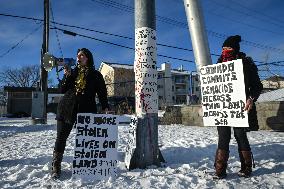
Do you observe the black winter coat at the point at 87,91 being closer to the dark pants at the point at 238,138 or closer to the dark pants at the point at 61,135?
the dark pants at the point at 61,135

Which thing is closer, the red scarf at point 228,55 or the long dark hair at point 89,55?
the red scarf at point 228,55

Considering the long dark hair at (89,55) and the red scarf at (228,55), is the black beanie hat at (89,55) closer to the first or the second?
the long dark hair at (89,55)

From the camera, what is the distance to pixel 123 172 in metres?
4.36

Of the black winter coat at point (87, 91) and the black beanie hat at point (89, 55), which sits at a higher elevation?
the black beanie hat at point (89, 55)

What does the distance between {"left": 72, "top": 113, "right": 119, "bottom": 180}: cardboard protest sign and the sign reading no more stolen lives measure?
134 cm

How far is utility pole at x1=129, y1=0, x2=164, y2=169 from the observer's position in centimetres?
460

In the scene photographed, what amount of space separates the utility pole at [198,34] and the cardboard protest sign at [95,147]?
1.46 m

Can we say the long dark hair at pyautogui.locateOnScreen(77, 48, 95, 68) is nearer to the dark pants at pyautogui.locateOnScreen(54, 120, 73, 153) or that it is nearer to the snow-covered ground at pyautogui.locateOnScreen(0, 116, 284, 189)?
the dark pants at pyautogui.locateOnScreen(54, 120, 73, 153)

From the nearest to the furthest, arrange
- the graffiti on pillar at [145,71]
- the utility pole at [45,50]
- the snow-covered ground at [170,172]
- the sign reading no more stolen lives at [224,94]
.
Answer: the snow-covered ground at [170,172], the sign reading no more stolen lives at [224,94], the graffiti on pillar at [145,71], the utility pole at [45,50]

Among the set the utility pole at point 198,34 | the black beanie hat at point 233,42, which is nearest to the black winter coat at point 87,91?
the utility pole at point 198,34

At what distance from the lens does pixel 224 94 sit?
425 cm

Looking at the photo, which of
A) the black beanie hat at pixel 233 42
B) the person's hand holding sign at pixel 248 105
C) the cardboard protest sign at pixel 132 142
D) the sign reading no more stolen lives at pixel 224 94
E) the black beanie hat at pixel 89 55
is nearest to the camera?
the person's hand holding sign at pixel 248 105

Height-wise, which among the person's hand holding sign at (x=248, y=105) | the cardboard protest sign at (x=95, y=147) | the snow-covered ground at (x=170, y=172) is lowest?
the snow-covered ground at (x=170, y=172)

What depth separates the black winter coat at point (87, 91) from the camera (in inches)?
168
